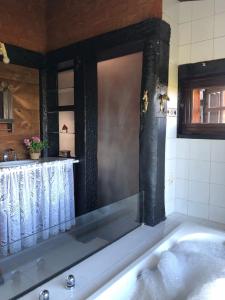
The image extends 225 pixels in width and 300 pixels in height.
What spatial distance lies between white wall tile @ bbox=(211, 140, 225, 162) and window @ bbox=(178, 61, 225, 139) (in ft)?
0.19

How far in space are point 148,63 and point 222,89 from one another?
0.79m

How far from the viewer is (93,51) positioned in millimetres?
2863

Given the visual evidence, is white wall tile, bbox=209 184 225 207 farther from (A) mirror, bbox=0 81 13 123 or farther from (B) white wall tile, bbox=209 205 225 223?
(A) mirror, bbox=0 81 13 123

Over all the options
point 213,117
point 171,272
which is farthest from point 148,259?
point 213,117

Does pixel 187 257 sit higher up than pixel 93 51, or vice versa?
pixel 93 51

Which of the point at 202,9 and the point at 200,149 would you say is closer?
the point at 202,9

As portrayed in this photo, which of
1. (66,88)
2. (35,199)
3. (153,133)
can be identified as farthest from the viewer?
(66,88)

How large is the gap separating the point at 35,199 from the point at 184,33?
2260 mm

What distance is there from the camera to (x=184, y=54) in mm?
2723

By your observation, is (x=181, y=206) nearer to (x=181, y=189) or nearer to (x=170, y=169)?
(x=181, y=189)

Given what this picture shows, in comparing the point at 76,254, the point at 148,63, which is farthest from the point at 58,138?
the point at 76,254

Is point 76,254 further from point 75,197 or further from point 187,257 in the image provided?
point 75,197

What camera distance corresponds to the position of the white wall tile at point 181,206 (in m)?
2.83

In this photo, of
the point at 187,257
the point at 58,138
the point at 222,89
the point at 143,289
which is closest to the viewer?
the point at 143,289
